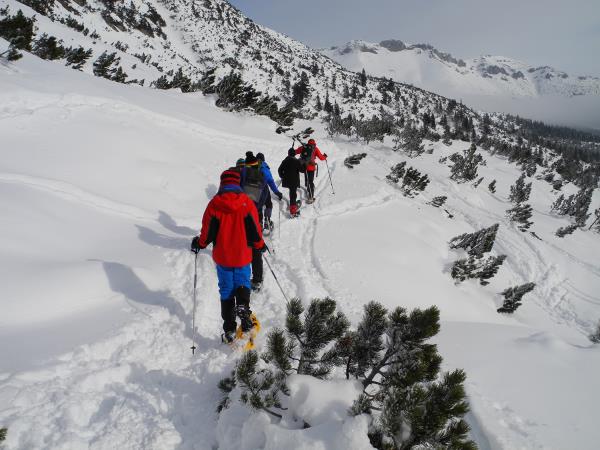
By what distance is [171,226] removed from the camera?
7.10 m

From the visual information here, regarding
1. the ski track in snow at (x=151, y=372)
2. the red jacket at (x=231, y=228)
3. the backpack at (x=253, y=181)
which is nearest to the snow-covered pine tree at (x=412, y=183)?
the ski track in snow at (x=151, y=372)

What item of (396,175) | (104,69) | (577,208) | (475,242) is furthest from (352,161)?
(577,208)

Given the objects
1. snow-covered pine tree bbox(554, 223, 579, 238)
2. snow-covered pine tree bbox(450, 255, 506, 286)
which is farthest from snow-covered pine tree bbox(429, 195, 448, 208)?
snow-covered pine tree bbox(554, 223, 579, 238)

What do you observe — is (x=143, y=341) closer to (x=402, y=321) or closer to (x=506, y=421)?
(x=402, y=321)

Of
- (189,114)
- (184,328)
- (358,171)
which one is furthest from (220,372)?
(358,171)

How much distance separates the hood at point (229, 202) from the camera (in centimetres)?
378

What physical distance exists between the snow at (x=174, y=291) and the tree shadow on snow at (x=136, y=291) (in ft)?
0.11

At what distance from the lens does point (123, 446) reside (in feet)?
8.50

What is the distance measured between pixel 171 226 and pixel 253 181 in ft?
7.30

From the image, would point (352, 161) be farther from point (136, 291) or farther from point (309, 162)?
point (136, 291)

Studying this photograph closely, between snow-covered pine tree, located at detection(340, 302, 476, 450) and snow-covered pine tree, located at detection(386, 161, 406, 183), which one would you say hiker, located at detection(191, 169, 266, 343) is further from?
snow-covered pine tree, located at detection(386, 161, 406, 183)

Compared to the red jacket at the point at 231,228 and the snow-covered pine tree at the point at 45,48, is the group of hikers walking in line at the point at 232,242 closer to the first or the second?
the red jacket at the point at 231,228

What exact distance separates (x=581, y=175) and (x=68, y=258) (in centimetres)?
5330

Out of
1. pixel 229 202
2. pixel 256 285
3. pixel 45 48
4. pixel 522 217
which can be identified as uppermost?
pixel 45 48
